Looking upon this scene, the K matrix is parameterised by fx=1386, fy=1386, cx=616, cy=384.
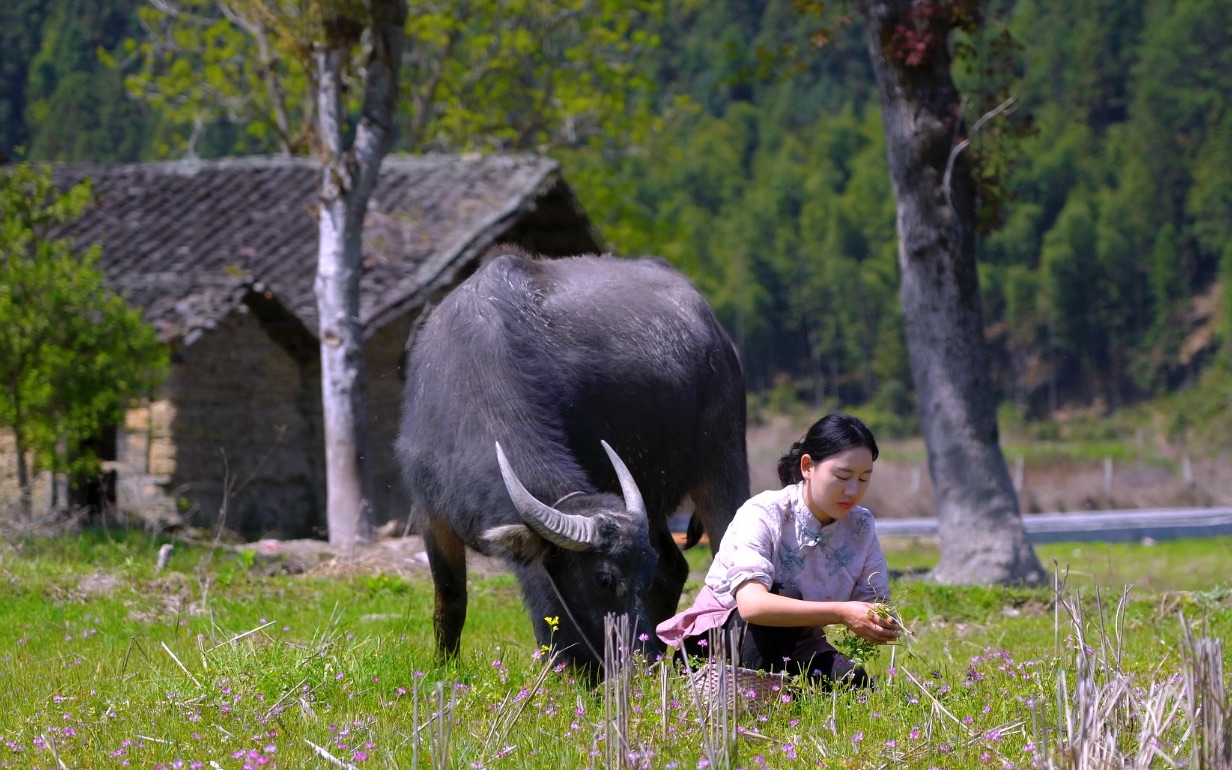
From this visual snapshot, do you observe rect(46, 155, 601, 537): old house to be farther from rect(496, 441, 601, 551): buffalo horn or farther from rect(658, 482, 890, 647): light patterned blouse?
rect(658, 482, 890, 647): light patterned blouse

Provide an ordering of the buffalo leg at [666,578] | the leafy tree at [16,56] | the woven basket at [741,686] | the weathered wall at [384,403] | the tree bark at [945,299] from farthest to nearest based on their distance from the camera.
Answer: the leafy tree at [16,56], the weathered wall at [384,403], the tree bark at [945,299], the buffalo leg at [666,578], the woven basket at [741,686]

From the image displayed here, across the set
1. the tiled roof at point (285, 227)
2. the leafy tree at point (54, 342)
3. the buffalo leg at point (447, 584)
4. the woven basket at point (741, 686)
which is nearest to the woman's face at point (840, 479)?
the woven basket at point (741, 686)

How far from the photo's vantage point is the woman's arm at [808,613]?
446 cm

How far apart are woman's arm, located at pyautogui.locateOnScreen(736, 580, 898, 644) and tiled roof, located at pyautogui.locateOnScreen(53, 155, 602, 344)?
429 inches

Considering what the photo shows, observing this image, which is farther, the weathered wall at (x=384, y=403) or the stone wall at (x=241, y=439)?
the weathered wall at (x=384, y=403)

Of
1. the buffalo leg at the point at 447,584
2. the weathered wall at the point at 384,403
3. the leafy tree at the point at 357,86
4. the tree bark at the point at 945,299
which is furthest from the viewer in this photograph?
the weathered wall at the point at 384,403

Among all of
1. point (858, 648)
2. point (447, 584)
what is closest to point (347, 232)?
point (447, 584)

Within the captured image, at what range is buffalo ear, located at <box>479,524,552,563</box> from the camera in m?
5.43

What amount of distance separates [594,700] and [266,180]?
16.1 metres

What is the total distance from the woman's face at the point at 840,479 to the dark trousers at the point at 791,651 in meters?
0.38

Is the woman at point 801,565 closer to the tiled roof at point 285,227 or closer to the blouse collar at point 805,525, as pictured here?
the blouse collar at point 805,525

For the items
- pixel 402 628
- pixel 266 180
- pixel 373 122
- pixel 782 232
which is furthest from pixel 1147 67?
pixel 402 628

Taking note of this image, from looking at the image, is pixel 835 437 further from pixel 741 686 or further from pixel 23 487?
pixel 23 487

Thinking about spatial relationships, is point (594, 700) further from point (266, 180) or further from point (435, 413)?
point (266, 180)
